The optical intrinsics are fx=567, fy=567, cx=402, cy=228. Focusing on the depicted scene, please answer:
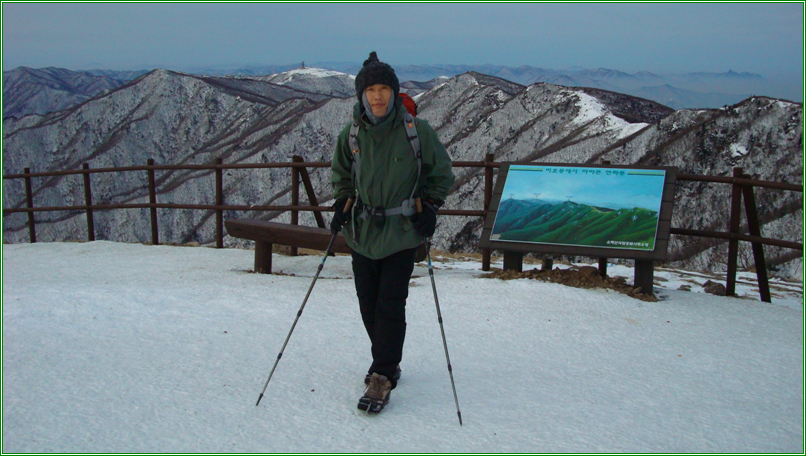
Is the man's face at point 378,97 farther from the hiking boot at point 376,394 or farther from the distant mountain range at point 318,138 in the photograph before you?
the distant mountain range at point 318,138

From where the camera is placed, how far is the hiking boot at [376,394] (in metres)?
2.32

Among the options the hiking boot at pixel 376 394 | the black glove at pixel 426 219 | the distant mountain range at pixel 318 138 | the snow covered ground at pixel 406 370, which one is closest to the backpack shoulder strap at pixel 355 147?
the black glove at pixel 426 219

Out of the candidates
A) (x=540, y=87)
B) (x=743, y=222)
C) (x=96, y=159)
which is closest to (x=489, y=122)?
(x=540, y=87)

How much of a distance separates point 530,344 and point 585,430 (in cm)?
110

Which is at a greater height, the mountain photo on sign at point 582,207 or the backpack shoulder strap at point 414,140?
the backpack shoulder strap at point 414,140

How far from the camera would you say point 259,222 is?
531 cm

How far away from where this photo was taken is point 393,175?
2.40m

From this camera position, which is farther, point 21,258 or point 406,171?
point 21,258

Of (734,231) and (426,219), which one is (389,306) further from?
(734,231)

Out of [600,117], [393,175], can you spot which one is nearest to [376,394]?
[393,175]

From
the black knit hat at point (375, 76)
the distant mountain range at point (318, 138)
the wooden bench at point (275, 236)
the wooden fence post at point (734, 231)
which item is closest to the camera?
the black knit hat at point (375, 76)

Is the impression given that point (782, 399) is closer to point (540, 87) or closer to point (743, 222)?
point (743, 222)

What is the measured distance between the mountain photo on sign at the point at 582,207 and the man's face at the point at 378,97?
267 cm

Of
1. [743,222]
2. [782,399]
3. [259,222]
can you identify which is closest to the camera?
[782,399]
